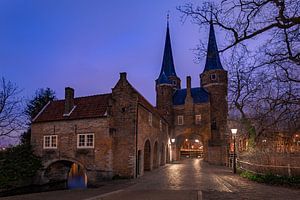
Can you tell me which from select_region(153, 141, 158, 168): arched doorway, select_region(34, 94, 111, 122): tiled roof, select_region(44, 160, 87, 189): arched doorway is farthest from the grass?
select_region(44, 160, 87, 189): arched doorway

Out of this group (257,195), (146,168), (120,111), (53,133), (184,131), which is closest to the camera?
(257,195)

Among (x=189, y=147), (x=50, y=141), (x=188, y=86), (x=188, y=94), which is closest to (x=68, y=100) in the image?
(x=50, y=141)

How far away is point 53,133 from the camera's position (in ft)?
86.0

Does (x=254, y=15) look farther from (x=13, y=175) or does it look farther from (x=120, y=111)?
(x=13, y=175)

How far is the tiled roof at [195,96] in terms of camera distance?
4740cm

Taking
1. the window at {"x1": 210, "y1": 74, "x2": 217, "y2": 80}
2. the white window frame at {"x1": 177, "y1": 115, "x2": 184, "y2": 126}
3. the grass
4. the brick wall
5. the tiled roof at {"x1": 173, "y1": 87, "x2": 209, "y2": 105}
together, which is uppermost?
the window at {"x1": 210, "y1": 74, "x2": 217, "y2": 80}

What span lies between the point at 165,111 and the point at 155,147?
1792 centimetres

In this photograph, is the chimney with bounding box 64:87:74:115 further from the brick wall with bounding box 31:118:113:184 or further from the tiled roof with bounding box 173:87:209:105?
the tiled roof with bounding box 173:87:209:105

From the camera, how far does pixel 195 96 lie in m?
48.7

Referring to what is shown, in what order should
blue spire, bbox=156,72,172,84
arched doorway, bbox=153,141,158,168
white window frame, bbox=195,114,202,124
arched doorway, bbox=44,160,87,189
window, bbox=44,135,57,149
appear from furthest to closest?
blue spire, bbox=156,72,172,84 < white window frame, bbox=195,114,202,124 < arched doorway, bbox=153,141,158,168 < arched doorway, bbox=44,160,87,189 < window, bbox=44,135,57,149

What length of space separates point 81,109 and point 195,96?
26.7 metres

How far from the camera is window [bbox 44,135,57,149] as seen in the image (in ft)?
85.3

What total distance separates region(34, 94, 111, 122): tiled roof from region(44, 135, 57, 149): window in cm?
155

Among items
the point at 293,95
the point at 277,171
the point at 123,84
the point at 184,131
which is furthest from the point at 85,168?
the point at 184,131
